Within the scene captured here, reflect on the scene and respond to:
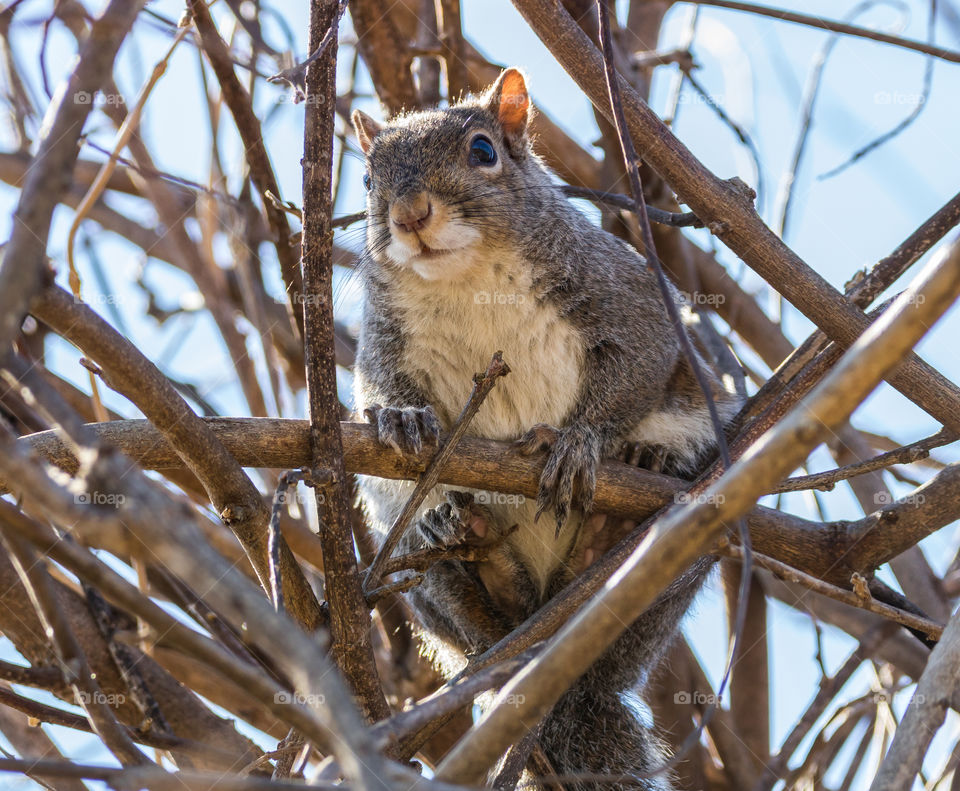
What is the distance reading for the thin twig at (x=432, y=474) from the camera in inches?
107

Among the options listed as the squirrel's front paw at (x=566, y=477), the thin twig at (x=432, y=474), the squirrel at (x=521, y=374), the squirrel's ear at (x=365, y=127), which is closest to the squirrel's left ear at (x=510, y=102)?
the squirrel at (x=521, y=374)

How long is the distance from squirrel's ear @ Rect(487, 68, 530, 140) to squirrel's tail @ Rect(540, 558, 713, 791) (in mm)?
1939

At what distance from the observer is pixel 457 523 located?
3.73 m

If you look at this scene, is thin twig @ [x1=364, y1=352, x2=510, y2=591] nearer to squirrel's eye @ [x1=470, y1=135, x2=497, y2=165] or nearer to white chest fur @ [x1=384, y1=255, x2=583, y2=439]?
white chest fur @ [x1=384, y1=255, x2=583, y2=439]

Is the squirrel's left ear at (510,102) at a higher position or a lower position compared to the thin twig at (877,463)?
higher

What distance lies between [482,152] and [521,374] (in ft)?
2.94

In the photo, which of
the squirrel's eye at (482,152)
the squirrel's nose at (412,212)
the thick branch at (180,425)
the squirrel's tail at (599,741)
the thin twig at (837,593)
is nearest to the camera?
the thick branch at (180,425)

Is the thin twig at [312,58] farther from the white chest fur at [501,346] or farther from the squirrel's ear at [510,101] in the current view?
the squirrel's ear at [510,101]

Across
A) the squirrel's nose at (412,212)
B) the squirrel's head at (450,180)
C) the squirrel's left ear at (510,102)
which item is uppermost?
the squirrel's left ear at (510,102)

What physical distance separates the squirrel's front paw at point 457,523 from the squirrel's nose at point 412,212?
39.6 inches

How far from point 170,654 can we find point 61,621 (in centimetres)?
114

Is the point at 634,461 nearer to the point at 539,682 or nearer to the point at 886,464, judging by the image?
the point at 886,464

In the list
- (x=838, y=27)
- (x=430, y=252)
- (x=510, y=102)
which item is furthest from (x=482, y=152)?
(x=838, y=27)

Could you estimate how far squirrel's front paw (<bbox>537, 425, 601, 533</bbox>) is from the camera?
338 centimetres
